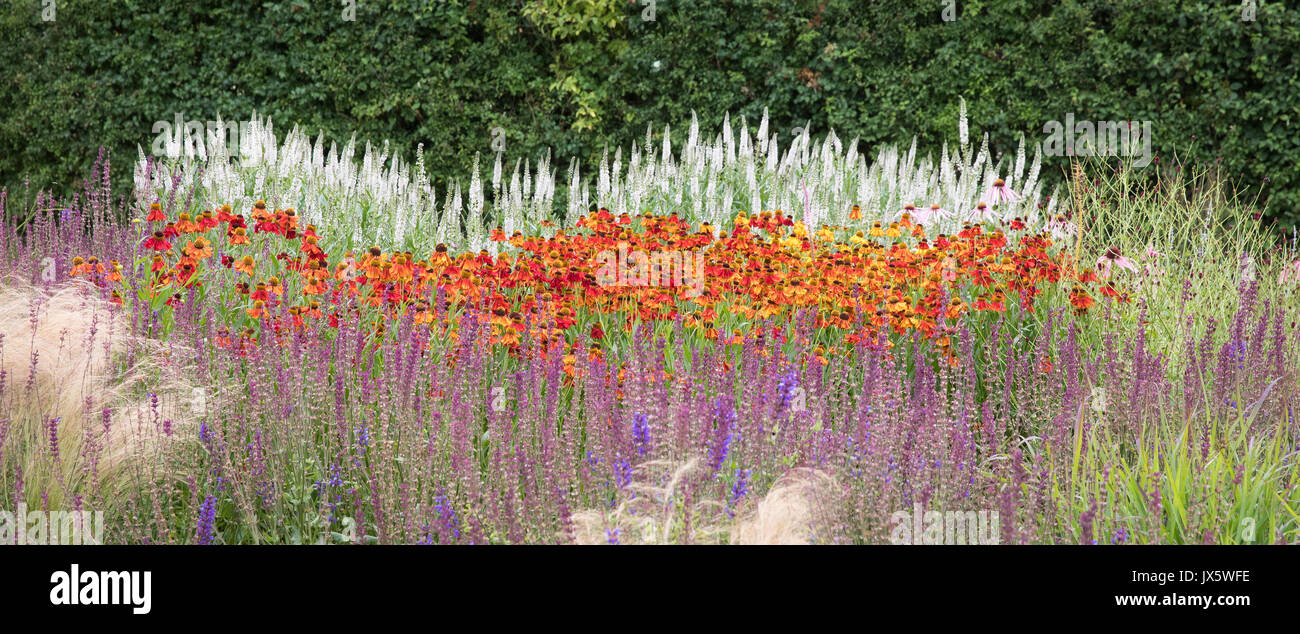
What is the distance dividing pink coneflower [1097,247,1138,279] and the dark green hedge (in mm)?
2713

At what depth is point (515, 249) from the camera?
538 centimetres

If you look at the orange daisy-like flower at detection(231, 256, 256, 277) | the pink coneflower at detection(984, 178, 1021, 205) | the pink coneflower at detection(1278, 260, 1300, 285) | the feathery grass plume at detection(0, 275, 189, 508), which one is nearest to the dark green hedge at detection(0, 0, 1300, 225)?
the pink coneflower at detection(984, 178, 1021, 205)

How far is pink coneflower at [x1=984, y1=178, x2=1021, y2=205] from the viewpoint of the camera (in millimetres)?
5457

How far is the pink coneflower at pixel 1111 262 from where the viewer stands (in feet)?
15.8

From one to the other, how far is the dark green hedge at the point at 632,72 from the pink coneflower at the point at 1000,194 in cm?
194

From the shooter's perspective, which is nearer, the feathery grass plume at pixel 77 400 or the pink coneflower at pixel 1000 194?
the feathery grass plume at pixel 77 400

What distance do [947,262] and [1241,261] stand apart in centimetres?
156

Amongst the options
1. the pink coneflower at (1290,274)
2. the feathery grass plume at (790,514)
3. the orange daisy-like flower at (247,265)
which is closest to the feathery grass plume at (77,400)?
the orange daisy-like flower at (247,265)

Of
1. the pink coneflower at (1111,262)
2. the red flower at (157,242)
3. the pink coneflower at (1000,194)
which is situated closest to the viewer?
the red flower at (157,242)

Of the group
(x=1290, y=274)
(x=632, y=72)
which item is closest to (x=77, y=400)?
(x=1290, y=274)

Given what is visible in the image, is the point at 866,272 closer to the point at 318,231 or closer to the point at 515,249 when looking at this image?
the point at 515,249

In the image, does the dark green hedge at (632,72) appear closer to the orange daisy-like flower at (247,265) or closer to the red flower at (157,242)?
the orange daisy-like flower at (247,265)

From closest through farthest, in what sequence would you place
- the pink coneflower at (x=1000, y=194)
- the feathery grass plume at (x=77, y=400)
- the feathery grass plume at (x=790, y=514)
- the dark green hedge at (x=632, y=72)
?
the feathery grass plume at (x=790, y=514) < the feathery grass plume at (x=77, y=400) < the pink coneflower at (x=1000, y=194) < the dark green hedge at (x=632, y=72)
